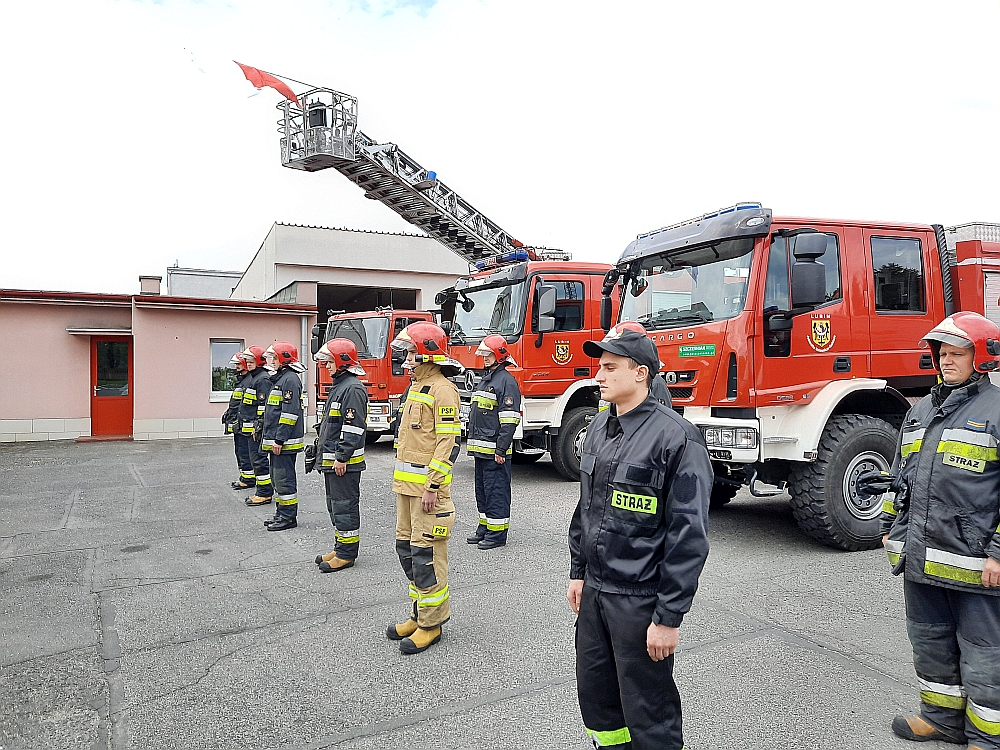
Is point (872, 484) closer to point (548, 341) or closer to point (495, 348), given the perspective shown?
point (495, 348)

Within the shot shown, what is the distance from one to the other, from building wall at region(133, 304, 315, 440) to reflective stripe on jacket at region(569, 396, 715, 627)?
672 inches

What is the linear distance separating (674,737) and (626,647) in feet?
1.17

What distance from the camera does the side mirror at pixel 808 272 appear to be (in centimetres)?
612

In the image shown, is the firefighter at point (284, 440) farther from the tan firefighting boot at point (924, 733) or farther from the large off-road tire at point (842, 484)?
the tan firefighting boot at point (924, 733)

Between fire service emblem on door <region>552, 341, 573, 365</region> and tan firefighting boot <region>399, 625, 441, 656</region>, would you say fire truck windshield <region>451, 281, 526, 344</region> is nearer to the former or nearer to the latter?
fire service emblem on door <region>552, 341, 573, 365</region>

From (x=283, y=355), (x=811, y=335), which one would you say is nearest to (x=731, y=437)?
(x=811, y=335)

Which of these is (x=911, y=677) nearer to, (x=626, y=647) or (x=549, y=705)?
(x=549, y=705)

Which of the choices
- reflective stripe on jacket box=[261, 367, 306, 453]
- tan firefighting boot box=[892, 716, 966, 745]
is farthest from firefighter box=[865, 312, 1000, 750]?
reflective stripe on jacket box=[261, 367, 306, 453]

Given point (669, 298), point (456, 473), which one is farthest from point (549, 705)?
point (456, 473)

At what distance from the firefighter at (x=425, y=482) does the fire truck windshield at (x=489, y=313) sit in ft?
17.5

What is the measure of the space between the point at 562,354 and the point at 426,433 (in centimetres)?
569

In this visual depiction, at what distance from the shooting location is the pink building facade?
16.8 meters

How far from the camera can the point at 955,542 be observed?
3.16 meters

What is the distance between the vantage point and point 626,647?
253 centimetres
